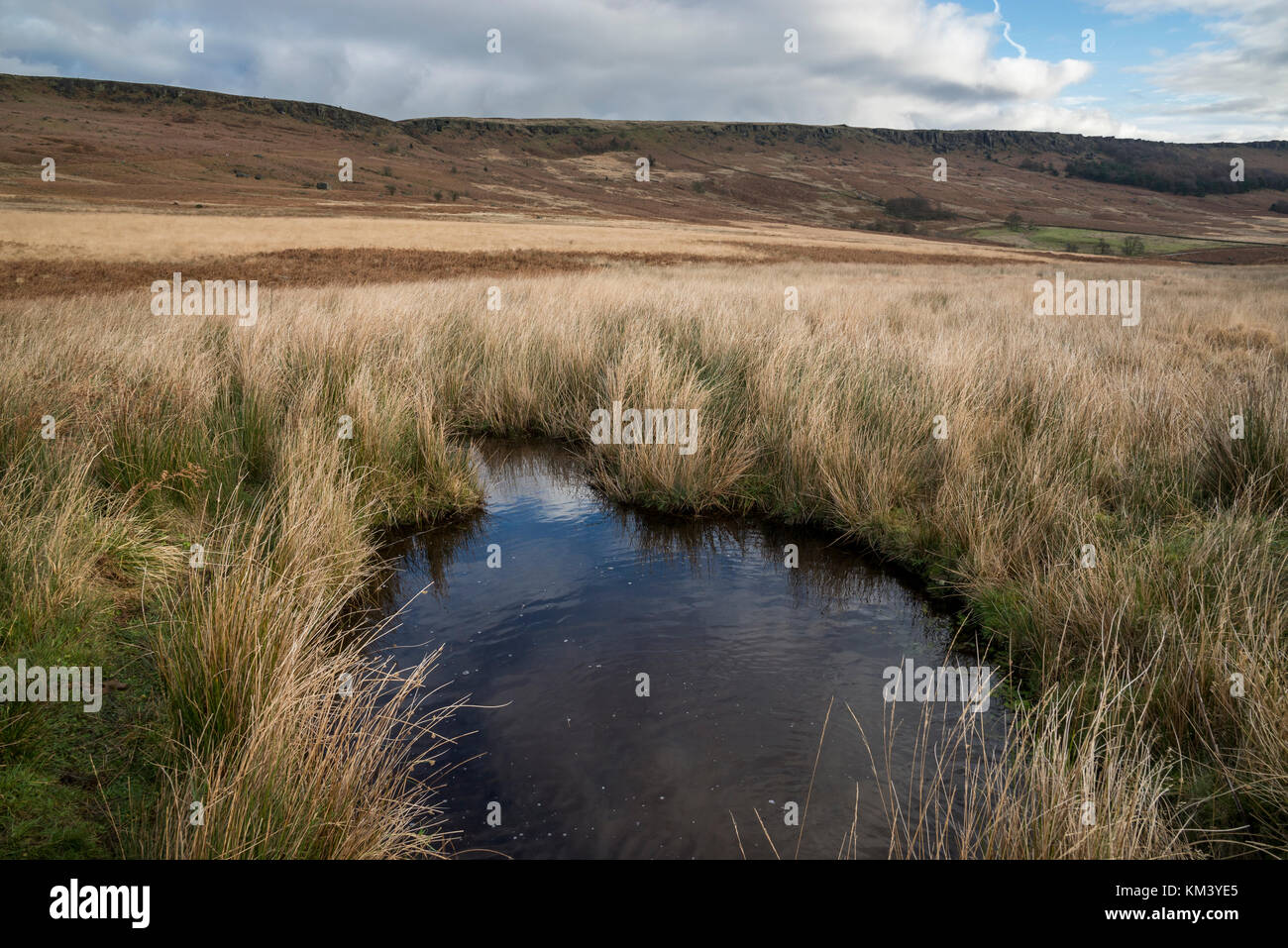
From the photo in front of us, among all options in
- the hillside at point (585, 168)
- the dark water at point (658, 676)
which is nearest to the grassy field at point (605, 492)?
the dark water at point (658, 676)

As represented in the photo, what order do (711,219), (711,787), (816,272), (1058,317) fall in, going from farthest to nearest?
(711,219) < (816,272) < (1058,317) < (711,787)

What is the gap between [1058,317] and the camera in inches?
477

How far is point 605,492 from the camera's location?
6.54m

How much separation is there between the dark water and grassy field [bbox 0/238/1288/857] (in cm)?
30

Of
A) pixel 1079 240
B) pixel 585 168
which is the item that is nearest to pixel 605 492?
pixel 1079 240

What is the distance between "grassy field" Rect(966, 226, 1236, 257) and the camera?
62.3 metres

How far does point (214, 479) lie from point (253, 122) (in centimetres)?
13398

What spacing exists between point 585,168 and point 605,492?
115 meters

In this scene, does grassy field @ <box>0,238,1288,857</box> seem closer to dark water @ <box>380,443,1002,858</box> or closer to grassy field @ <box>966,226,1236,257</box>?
dark water @ <box>380,443,1002,858</box>

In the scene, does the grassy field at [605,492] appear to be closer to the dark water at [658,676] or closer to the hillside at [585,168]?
the dark water at [658,676]

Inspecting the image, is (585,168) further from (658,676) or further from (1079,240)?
(658,676)

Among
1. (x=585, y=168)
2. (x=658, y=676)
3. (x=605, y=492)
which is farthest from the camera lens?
(x=585, y=168)

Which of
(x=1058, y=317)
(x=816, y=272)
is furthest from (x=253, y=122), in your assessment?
(x=1058, y=317)
